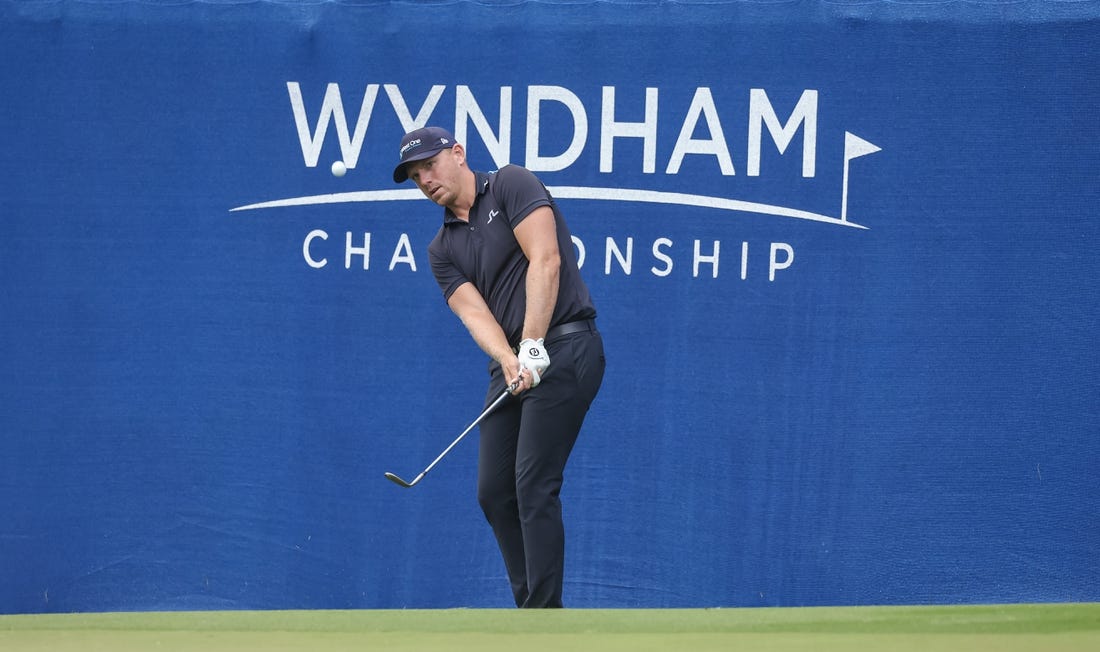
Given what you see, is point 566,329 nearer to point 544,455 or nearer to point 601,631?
point 544,455

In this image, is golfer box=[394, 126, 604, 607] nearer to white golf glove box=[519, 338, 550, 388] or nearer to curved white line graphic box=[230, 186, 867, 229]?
white golf glove box=[519, 338, 550, 388]

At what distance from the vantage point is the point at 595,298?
4121 mm

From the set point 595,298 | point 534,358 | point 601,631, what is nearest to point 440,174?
point 534,358

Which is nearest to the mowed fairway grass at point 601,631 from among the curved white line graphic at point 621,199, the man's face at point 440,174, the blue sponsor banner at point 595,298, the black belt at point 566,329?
the black belt at point 566,329

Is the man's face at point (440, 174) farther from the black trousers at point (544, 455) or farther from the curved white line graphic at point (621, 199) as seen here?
the curved white line graphic at point (621, 199)

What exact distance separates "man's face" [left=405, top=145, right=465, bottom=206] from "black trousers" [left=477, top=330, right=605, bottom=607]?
0.46 meters

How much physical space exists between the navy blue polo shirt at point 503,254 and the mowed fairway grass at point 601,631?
3.01ft

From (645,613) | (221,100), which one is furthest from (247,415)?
(645,613)

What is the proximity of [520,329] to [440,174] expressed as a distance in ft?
1.44

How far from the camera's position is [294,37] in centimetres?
416

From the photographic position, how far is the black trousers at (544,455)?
333 cm

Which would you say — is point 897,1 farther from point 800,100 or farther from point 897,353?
point 897,353

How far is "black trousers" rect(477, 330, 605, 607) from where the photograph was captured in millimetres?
3326

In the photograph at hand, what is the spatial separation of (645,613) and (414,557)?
5.45ft
